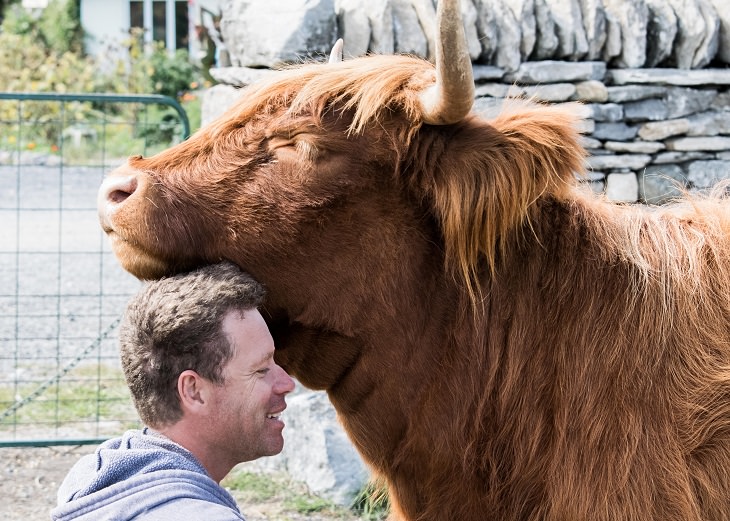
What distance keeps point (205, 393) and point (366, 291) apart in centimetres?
58

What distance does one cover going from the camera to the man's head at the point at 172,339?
260 centimetres

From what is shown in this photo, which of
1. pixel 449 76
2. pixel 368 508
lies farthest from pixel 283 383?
pixel 368 508

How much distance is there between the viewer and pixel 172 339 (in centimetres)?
259

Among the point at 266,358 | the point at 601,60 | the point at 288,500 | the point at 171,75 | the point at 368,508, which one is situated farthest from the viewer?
the point at 171,75

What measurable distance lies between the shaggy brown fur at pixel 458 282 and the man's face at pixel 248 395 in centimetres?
23

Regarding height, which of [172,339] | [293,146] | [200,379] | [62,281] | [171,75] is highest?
[293,146]

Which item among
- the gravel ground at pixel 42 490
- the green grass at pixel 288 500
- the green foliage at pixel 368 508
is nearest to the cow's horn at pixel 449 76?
the green grass at pixel 288 500

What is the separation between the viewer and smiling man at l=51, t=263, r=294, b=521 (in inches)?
99.0

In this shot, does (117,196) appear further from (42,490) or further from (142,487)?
(42,490)

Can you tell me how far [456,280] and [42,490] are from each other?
367 centimetres

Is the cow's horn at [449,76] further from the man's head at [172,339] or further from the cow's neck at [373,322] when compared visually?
the man's head at [172,339]

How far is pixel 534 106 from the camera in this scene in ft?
10.0

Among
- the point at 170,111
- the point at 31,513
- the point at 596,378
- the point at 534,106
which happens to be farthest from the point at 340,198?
the point at 170,111

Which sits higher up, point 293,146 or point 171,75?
point 293,146
